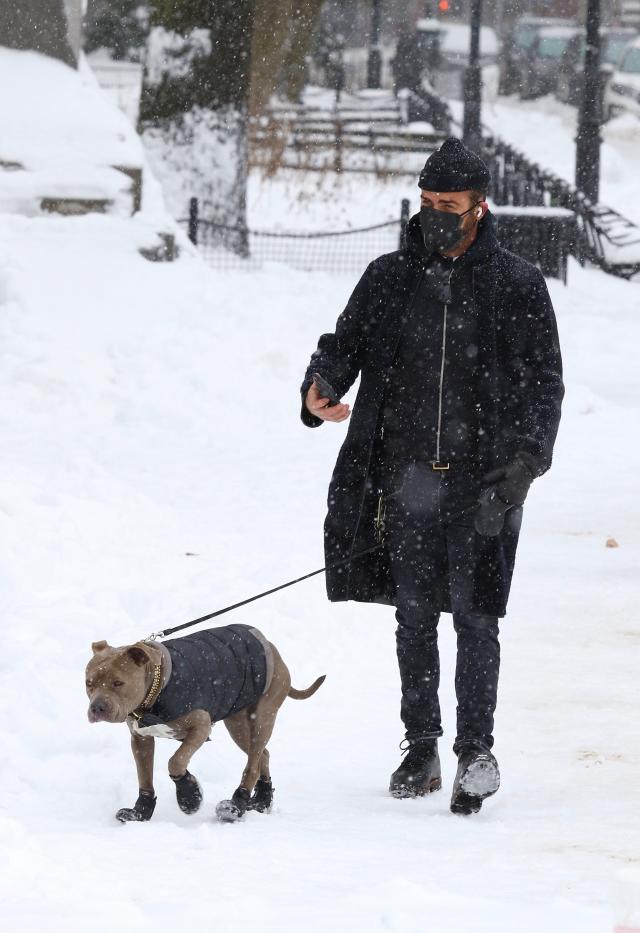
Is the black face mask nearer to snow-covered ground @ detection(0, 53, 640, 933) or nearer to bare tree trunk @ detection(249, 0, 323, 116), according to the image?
snow-covered ground @ detection(0, 53, 640, 933)

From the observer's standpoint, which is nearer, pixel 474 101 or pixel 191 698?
pixel 191 698

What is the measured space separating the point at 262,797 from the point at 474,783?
63cm

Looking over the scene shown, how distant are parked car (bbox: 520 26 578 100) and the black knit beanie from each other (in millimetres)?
39479

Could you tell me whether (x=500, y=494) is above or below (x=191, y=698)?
above

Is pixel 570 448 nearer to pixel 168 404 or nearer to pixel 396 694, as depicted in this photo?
pixel 168 404

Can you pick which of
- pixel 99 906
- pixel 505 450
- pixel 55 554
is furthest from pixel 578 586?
pixel 99 906

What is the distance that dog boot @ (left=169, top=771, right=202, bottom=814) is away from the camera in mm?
4254

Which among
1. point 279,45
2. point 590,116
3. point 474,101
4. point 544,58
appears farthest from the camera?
point 544,58

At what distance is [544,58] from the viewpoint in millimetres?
45000

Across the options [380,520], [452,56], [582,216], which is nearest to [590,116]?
[582,216]

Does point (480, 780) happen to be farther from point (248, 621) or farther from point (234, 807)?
point (248, 621)

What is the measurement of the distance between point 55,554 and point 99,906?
386cm

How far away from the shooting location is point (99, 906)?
334cm

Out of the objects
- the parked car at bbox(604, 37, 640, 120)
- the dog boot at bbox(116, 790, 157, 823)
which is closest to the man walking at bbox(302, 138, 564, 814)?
the dog boot at bbox(116, 790, 157, 823)
